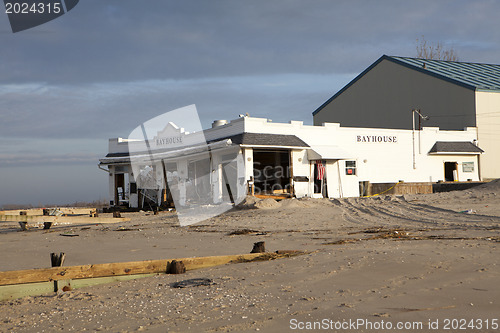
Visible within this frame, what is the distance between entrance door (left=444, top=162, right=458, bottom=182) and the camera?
32656mm

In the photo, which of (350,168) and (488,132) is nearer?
(350,168)

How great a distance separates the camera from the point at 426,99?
126ft

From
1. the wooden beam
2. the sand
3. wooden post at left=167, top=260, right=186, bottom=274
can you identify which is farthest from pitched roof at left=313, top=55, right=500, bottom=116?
wooden post at left=167, top=260, right=186, bottom=274

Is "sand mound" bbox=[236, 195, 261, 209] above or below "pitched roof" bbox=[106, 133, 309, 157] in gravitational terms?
below

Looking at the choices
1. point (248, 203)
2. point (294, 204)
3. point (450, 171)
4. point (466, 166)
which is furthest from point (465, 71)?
point (248, 203)

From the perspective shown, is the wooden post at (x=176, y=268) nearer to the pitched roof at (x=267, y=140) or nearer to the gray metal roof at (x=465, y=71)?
the pitched roof at (x=267, y=140)

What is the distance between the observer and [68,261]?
10.3 metres

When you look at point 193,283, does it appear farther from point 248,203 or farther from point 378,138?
point 378,138

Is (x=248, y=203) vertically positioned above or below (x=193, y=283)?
above

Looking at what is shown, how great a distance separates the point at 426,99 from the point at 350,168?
1310cm

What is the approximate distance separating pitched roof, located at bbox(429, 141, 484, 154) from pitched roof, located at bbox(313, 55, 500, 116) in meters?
5.10

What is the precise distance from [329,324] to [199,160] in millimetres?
25964

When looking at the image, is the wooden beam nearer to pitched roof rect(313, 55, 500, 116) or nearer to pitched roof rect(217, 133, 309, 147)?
pitched roof rect(217, 133, 309, 147)

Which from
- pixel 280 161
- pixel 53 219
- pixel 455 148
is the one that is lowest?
pixel 53 219
